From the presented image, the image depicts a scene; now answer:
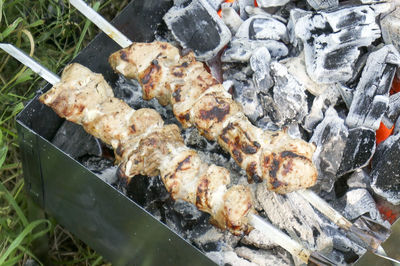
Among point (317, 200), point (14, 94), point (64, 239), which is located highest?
point (14, 94)

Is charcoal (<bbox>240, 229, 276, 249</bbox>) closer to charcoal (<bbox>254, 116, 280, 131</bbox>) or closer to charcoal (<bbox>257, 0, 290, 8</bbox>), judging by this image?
charcoal (<bbox>254, 116, 280, 131</bbox>)

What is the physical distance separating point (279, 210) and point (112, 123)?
713 millimetres

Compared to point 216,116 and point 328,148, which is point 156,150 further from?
point 328,148

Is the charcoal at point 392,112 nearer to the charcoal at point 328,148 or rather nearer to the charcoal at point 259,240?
the charcoal at point 328,148

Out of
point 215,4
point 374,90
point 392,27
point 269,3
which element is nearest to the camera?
point 374,90

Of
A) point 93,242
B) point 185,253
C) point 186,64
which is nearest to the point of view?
point 185,253

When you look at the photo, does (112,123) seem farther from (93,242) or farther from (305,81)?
(305,81)

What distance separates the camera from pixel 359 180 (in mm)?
2613

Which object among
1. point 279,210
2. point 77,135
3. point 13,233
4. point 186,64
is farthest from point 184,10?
point 13,233

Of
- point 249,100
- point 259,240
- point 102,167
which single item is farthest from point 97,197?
Result: point 249,100

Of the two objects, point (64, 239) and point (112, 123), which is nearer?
point (112, 123)

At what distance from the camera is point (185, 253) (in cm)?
223

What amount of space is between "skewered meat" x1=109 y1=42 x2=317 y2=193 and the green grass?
0.60 metres

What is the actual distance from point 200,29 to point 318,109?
603 millimetres
